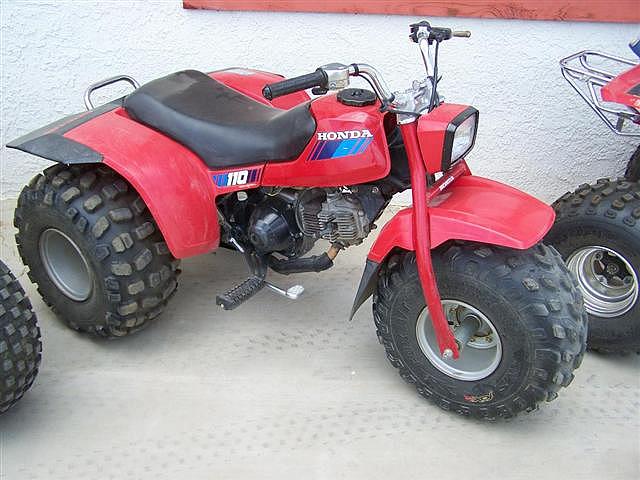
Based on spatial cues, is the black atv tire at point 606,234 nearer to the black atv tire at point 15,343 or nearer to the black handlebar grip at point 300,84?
the black handlebar grip at point 300,84

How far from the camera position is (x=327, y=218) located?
245 centimetres

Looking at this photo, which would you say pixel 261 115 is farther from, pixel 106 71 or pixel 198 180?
pixel 106 71

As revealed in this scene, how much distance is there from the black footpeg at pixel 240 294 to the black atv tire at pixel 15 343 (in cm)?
69

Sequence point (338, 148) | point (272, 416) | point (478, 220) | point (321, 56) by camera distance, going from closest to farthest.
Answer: point (478, 220) → point (338, 148) → point (272, 416) → point (321, 56)

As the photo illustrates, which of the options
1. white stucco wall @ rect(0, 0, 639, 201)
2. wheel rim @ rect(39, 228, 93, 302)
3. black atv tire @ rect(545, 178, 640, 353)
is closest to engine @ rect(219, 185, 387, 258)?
wheel rim @ rect(39, 228, 93, 302)

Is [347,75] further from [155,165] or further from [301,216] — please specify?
[155,165]

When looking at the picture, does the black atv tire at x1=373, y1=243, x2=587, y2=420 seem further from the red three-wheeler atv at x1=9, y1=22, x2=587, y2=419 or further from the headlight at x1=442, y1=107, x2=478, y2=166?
the headlight at x1=442, y1=107, x2=478, y2=166

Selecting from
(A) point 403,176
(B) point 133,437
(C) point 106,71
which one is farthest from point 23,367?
(C) point 106,71

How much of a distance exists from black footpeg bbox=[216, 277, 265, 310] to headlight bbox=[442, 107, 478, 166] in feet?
3.28

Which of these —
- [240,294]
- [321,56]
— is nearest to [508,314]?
[240,294]

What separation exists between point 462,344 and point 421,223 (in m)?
0.49

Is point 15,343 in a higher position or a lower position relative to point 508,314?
lower

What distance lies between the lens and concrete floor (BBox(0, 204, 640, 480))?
2162mm

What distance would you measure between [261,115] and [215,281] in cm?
100
